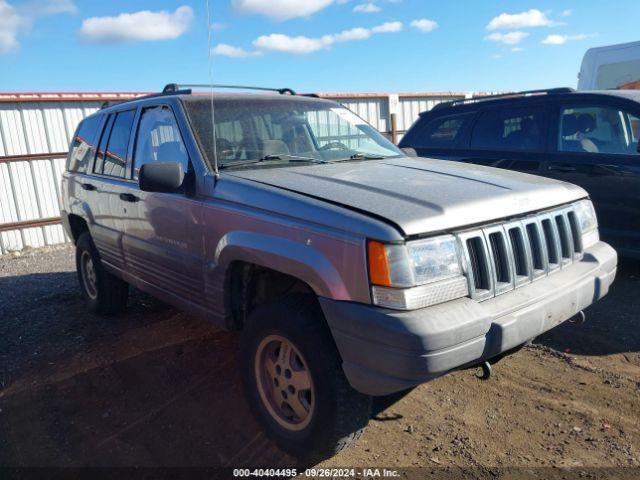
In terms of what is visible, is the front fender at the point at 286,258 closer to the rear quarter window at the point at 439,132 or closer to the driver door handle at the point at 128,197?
the driver door handle at the point at 128,197

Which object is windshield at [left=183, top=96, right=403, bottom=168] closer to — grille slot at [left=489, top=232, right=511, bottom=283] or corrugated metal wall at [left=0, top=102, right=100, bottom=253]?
grille slot at [left=489, top=232, right=511, bottom=283]

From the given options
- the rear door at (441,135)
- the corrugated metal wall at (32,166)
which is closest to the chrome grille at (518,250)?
the rear door at (441,135)

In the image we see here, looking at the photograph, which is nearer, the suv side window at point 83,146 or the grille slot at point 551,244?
the grille slot at point 551,244

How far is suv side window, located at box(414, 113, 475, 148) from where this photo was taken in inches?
254

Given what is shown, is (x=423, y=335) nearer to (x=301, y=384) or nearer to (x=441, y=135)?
(x=301, y=384)

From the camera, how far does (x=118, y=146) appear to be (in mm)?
4414

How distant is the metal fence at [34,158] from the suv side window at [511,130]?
696cm

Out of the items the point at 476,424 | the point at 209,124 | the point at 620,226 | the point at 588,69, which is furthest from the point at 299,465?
the point at 588,69

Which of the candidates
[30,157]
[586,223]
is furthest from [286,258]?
[30,157]

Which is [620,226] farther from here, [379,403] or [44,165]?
[44,165]

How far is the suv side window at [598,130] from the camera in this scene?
528 cm

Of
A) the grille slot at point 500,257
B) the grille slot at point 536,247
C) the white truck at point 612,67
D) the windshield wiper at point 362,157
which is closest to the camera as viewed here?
the grille slot at point 500,257

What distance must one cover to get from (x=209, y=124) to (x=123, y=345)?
209 centimetres

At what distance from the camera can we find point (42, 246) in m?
9.80
